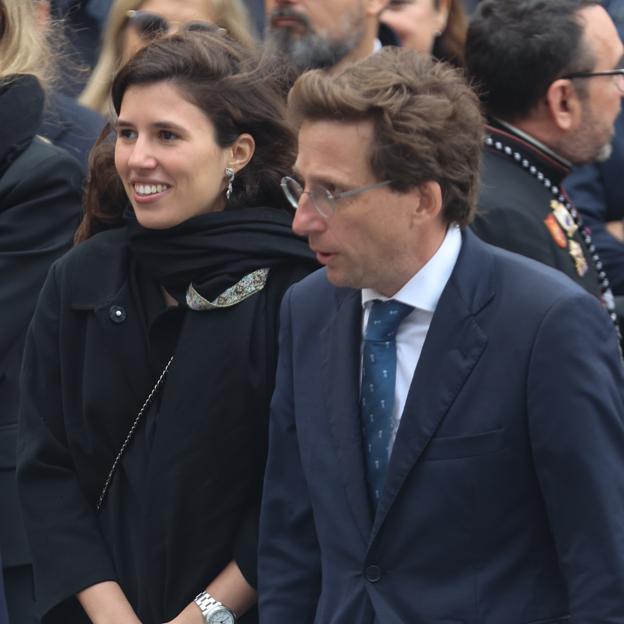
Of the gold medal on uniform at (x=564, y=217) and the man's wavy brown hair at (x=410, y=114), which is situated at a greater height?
the man's wavy brown hair at (x=410, y=114)

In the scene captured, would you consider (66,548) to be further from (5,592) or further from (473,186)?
(473,186)

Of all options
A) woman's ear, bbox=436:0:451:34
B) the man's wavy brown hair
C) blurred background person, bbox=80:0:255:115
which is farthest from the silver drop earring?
woman's ear, bbox=436:0:451:34

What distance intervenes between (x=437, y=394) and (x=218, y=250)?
77 cm

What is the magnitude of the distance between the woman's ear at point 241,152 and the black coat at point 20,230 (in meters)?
0.76

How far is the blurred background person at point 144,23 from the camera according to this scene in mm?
4656

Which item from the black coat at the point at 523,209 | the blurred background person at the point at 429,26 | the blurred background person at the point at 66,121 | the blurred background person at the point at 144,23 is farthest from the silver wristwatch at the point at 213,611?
the blurred background person at the point at 429,26

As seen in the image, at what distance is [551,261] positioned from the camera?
3730 millimetres

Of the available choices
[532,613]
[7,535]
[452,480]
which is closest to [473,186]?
[452,480]

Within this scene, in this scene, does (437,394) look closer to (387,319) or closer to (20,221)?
(387,319)

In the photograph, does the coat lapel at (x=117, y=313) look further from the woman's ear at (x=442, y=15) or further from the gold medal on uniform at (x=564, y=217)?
the woman's ear at (x=442, y=15)

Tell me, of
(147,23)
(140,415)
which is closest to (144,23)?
(147,23)

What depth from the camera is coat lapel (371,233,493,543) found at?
262 centimetres

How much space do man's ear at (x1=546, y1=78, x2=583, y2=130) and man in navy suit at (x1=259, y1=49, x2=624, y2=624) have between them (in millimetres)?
1288

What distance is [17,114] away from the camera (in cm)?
391
